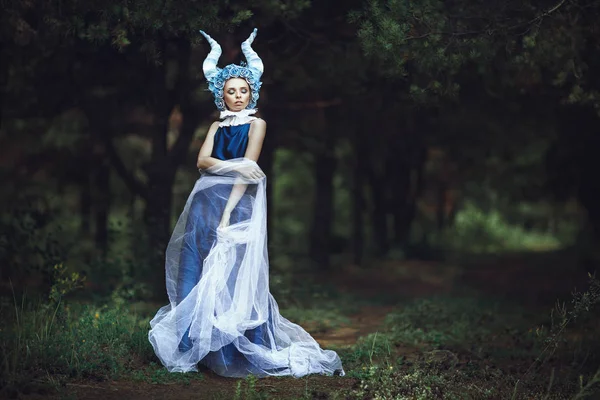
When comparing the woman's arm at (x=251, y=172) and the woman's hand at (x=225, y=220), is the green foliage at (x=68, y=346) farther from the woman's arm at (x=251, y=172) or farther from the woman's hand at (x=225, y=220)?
the woman's arm at (x=251, y=172)

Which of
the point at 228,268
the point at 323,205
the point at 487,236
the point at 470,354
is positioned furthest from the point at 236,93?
the point at 487,236

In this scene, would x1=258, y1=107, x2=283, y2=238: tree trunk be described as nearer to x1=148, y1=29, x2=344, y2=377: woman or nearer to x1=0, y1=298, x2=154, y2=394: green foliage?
x1=0, y1=298, x2=154, y2=394: green foliage

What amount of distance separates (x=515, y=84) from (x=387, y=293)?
14.3 feet

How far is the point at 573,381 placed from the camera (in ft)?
25.3

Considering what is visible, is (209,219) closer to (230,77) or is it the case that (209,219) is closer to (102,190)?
(230,77)

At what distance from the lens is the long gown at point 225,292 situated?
7074 mm

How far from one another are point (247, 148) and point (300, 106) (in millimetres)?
6958

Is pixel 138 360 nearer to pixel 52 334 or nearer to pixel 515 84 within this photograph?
pixel 52 334

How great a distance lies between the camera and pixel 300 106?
14.1 meters

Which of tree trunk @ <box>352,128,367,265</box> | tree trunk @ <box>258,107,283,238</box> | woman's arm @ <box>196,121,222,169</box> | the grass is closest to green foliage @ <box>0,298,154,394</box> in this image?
the grass

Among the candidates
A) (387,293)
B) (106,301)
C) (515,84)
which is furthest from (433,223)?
(106,301)

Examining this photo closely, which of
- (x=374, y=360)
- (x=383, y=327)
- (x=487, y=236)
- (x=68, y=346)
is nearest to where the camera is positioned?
(x=68, y=346)

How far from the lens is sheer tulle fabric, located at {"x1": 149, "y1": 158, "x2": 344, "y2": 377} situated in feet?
23.2

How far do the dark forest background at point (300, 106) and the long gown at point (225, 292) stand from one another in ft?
5.21
